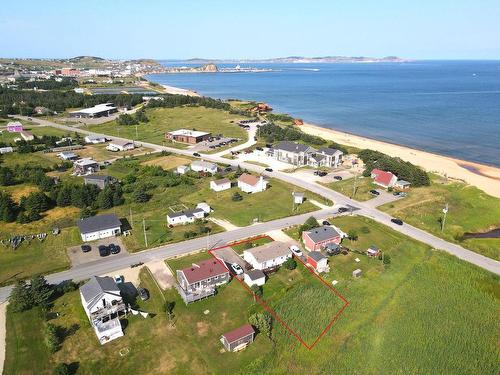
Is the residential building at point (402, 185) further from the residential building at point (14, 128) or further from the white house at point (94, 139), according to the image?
the residential building at point (14, 128)

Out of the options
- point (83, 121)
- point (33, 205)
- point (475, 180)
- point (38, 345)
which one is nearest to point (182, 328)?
point (38, 345)

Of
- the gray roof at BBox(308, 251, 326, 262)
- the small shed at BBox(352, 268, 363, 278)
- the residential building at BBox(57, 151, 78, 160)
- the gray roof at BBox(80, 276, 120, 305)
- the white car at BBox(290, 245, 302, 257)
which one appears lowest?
the small shed at BBox(352, 268, 363, 278)

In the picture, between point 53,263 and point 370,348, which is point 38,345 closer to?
point 53,263

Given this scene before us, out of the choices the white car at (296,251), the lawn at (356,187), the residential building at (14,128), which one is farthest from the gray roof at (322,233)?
the residential building at (14,128)

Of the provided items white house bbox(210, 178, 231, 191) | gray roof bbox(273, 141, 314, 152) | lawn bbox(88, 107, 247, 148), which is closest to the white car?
white house bbox(210, 178, 231, 191)

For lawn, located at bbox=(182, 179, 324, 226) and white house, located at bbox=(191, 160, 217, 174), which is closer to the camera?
lawn, located at bbox=(182, 179, 324, 226)

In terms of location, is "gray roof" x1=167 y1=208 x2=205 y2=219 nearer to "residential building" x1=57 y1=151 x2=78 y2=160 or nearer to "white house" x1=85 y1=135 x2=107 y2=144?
"residential building" x1=57 y1=151 x2=78 y2=160

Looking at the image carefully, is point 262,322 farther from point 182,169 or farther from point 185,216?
point 182,169
